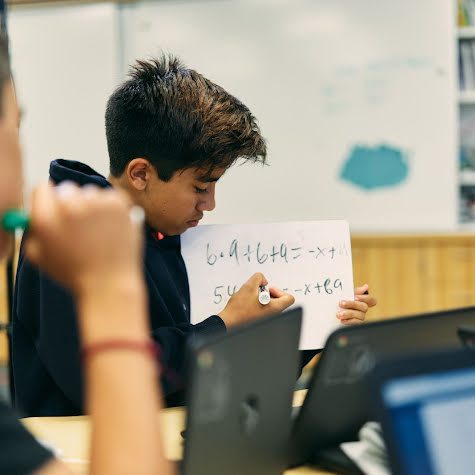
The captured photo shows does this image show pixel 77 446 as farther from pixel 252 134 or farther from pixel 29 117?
pixel 29 117

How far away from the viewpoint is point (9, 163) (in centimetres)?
61

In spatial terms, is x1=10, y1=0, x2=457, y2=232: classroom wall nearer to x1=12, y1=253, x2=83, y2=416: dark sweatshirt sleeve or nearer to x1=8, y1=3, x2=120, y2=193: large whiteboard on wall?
x1=8, y1=3, x2=120, y2=193: large whiteboard on wall

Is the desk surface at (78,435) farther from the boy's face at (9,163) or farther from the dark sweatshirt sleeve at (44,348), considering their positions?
the boy's face at (9,163)

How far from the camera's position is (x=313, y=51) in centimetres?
329

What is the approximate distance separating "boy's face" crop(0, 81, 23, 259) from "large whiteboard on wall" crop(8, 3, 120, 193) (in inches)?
112

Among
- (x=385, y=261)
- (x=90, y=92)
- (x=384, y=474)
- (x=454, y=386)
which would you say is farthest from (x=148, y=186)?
(x=90, y=92)

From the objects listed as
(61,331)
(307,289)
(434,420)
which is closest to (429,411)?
(434,420)

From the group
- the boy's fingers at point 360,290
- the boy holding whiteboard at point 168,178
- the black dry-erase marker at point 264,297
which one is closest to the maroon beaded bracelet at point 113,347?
the boy holding whiteboard at point 168,178

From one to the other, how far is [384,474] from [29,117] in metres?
3.20

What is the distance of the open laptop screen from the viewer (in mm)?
554

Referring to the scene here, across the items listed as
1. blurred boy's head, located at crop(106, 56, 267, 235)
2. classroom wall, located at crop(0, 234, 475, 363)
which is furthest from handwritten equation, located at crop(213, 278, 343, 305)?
classroom wall, located at crop(0, 234, 475, 363)

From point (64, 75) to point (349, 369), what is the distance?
305 centimetres

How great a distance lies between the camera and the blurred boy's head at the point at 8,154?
61cm

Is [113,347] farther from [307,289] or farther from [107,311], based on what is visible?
[307,289]
